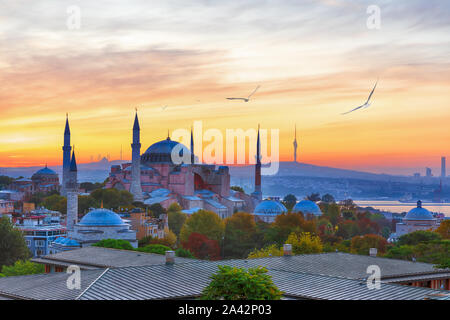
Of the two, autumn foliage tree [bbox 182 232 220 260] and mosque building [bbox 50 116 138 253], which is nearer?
mosque building [bbox 50 116 138 253]

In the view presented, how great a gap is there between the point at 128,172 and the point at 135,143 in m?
11.2

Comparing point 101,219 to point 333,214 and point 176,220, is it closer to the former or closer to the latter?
point 176,220

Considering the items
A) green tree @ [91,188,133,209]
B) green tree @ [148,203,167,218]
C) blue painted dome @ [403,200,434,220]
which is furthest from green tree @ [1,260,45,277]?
blue painted dome @ [403,200,434,220]

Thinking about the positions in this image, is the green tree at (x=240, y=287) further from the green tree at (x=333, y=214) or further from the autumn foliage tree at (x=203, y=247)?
the green tree at (x=333, y=214)

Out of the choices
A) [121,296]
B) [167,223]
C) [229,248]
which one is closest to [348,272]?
[121,296]

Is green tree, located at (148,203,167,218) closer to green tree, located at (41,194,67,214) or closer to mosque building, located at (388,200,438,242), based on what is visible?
green tree, located at (41,194,67,214)

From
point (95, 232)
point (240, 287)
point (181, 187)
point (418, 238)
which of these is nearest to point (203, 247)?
point (95, 232)

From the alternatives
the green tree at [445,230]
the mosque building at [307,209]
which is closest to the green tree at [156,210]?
the mosque building at [307,209]

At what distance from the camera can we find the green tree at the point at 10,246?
45094mm

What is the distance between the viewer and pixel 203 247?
48.4 metres

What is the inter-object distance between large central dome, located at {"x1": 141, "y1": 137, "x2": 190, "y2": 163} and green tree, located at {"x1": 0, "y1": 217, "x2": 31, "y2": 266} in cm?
4471

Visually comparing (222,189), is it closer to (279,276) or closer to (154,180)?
(154,180)

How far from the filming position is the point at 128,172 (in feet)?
282

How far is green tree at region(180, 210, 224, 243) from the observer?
56.2 metres
